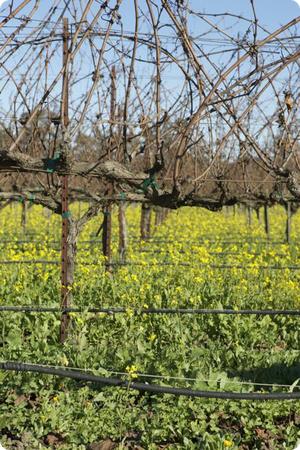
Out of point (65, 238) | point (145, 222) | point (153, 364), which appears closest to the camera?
point (153, 364)

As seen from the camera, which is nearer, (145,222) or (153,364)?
(153,364)

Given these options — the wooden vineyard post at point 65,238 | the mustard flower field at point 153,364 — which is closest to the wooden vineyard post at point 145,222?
the mustard flower field at point 153,364

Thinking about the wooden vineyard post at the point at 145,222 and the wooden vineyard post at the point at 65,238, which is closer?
the wooden vineyard post at the point at 65,238

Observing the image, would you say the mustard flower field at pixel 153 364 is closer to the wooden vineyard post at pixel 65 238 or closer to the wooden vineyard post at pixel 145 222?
the wooden vineyard post at pixel 65 238

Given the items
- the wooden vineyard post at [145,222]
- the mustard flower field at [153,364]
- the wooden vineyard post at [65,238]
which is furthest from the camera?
the wooden vineyard post at [145,222]

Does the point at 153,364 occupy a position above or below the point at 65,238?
below

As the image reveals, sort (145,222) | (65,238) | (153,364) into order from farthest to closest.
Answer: (145,222) → (65,238) → (153,364)

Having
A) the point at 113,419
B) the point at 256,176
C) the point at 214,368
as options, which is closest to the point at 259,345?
the point at 214,368

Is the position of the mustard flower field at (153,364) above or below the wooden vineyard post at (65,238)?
below

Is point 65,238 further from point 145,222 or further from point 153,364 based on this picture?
point 145,222

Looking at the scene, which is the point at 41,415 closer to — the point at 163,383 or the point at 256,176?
the point at 163,383

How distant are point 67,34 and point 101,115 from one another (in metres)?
1.57

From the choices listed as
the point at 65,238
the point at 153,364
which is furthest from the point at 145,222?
the point at 153,364

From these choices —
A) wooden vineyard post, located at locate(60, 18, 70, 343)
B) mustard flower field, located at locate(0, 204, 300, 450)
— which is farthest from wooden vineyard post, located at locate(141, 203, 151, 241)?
wooden vineyard post, located at locate(60, 18, 70, 343)
